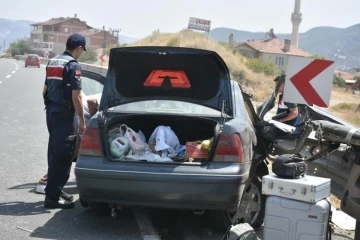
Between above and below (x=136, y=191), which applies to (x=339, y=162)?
above

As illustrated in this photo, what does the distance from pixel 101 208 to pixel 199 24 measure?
1802 inches

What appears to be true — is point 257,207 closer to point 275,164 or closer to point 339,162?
point 339,162

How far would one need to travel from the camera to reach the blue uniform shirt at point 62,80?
5.80 meters

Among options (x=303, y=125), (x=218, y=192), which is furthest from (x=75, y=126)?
(x=303, y=125)

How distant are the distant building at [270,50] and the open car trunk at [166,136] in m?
117

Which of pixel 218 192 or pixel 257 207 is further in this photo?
pixel 257 207

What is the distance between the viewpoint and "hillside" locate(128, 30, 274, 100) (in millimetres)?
53147

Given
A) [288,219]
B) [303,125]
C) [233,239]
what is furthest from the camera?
[303,125]

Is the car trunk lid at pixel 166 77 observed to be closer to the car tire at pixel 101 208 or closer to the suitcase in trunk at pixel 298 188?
the car tire at pixel 101 208

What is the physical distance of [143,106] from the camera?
18.9 ft

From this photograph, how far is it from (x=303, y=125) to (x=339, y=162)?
63cm

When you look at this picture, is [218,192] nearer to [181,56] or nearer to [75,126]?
[181,56]

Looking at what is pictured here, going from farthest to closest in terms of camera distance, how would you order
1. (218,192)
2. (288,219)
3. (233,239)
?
(218,192), (288,219), (233,239)

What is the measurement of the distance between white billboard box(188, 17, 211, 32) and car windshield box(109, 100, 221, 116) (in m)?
43.5
